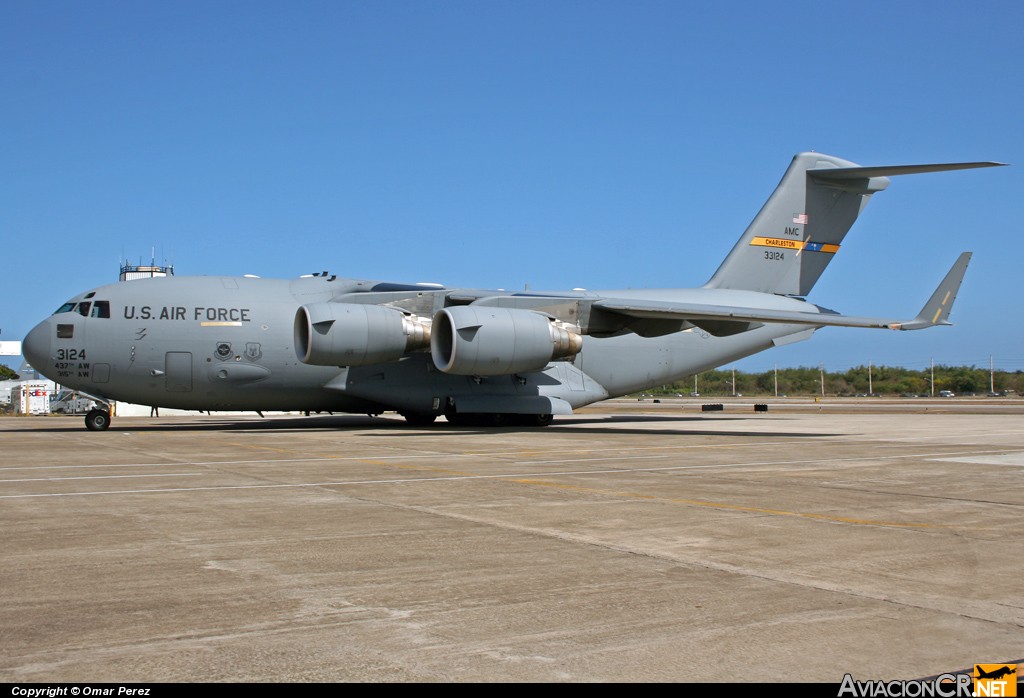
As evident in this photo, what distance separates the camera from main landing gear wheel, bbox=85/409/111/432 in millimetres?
20219

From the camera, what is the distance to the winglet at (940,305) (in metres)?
19.5

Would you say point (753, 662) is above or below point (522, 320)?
below

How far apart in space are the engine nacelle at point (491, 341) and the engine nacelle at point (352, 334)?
0.70 m

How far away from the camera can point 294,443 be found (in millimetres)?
15977

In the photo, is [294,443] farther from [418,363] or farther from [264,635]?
[264,635]

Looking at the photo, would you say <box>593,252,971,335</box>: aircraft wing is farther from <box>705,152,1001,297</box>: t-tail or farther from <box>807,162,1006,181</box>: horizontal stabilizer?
<box>705,152,1001,297</box>: t-tail

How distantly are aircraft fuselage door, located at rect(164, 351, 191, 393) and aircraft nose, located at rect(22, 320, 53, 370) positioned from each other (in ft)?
7.45

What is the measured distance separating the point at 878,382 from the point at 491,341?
7219cm

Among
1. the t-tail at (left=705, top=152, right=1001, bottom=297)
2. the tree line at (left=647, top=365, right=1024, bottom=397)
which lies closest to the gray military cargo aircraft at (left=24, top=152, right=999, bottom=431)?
the t-tail at (left=705, top=152, right=1001, bottom=297)

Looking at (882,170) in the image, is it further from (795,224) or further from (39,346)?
(39,346)

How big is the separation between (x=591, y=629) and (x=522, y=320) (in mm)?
15306

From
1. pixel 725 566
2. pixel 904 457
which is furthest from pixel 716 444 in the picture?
pixel 725 566

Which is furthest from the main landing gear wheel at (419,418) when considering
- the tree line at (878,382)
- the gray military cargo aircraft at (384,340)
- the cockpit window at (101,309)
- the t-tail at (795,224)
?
the tree line at (878,382)

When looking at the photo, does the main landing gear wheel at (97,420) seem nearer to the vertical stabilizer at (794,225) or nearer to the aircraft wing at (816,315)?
the aircraft wing at (816,315)
